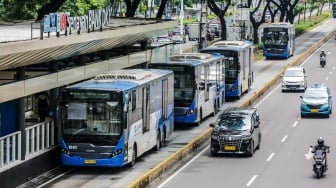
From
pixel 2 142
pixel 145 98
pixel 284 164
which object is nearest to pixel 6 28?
pixel 145 98

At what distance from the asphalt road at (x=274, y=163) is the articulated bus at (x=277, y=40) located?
31.7 m

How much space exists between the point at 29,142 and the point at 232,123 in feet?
30.8

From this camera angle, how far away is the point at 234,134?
3666 centimetres

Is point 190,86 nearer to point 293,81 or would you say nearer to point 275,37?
point 293,81

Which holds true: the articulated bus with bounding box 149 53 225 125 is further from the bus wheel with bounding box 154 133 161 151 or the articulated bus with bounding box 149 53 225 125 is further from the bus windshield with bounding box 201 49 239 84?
the bus windshield with bounding box 201 49 239 84

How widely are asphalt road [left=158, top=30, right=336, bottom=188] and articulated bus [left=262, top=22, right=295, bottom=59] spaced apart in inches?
1247

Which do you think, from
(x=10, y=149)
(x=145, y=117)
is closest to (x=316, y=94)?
(x=145, y=117)

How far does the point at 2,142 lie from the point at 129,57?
16448 millimetres

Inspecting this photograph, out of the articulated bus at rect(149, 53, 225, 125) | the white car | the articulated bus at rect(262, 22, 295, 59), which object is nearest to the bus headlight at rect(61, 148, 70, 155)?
the articulated bus at rect(149, 53, 225, 125)

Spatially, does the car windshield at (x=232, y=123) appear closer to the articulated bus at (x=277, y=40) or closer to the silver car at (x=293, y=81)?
the silver car at (x=293, y=81)

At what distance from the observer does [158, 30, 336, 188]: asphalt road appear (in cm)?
3164

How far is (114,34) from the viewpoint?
3969 cm

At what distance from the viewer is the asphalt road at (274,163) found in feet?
104

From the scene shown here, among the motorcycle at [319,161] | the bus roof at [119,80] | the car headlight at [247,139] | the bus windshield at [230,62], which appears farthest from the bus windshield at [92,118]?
the bus windshield at [230,62]
